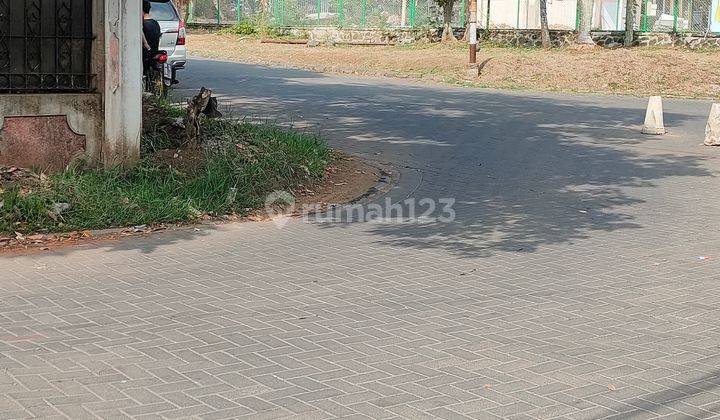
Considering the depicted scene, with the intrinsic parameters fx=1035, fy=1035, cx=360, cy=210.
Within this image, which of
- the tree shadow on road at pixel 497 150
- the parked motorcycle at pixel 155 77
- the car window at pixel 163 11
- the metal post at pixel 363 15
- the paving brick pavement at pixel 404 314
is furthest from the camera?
the metal post at pixel 363 15

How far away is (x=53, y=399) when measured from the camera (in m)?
5.49

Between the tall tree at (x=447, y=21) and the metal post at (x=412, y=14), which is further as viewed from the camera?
the metal post at (x=412, y=14)

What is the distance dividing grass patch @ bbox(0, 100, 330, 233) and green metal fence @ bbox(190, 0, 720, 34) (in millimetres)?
22698

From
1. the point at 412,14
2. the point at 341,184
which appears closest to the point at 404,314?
the point at 341,184

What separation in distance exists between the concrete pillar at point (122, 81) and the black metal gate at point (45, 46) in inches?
10.2

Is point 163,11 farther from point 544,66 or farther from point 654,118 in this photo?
point 544,66

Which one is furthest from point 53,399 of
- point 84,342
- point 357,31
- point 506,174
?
point 357,31

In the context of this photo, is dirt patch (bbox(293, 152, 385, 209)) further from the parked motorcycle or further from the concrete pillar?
the parked motorcycle

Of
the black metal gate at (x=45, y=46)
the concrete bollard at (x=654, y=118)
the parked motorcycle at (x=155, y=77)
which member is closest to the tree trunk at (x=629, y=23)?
the concrete bollard at (x=654, y=118)

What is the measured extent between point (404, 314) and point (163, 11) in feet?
52.0

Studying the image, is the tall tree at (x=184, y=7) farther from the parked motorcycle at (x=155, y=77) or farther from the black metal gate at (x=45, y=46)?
the black metal gate at (x=45, y=46)

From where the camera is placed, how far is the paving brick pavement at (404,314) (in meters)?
5.67

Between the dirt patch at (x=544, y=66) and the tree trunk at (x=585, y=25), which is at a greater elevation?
the tree trunk at (x=585, y=25)

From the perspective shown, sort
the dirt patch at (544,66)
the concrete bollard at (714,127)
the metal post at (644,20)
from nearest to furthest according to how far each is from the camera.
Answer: the concrete bollard at (714,127), the dirt patch at (544,66), the metal post at (644,20)
